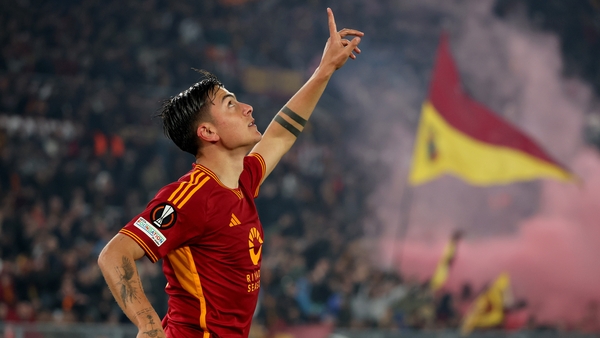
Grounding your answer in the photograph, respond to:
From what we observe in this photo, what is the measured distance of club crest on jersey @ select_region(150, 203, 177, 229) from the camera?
2.91 m

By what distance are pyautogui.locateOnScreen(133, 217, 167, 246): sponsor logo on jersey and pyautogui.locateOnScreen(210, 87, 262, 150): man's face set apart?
0.54 meters

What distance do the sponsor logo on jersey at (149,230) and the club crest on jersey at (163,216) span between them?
0.02 meters

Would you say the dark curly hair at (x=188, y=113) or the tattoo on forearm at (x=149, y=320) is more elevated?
the dark curly hair at (x=188, y=113)

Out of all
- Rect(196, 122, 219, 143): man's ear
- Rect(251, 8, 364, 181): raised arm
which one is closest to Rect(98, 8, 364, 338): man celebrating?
Rect(196, 122, 219, 143): man's ear

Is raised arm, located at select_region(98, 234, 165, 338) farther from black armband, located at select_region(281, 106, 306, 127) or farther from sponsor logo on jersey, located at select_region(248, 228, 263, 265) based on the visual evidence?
black armband, located at select_region(281, 106, 306, 127)

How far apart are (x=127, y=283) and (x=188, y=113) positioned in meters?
0.79

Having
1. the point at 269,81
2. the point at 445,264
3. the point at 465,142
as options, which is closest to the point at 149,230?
the point at 465,142

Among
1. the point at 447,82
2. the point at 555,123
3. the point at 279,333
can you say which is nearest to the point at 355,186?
the point at 447,82

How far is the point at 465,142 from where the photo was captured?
12.0m

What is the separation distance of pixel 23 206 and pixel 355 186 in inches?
226

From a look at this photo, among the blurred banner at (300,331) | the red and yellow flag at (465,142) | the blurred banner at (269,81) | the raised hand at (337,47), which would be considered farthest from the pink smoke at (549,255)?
the raised hand at (337,47)

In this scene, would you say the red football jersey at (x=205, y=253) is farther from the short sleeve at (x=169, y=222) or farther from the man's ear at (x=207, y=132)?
the man's ear at (x=207, y=132)

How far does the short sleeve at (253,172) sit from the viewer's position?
11.5ft

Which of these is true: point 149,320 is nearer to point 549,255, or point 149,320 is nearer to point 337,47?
point 337,47
